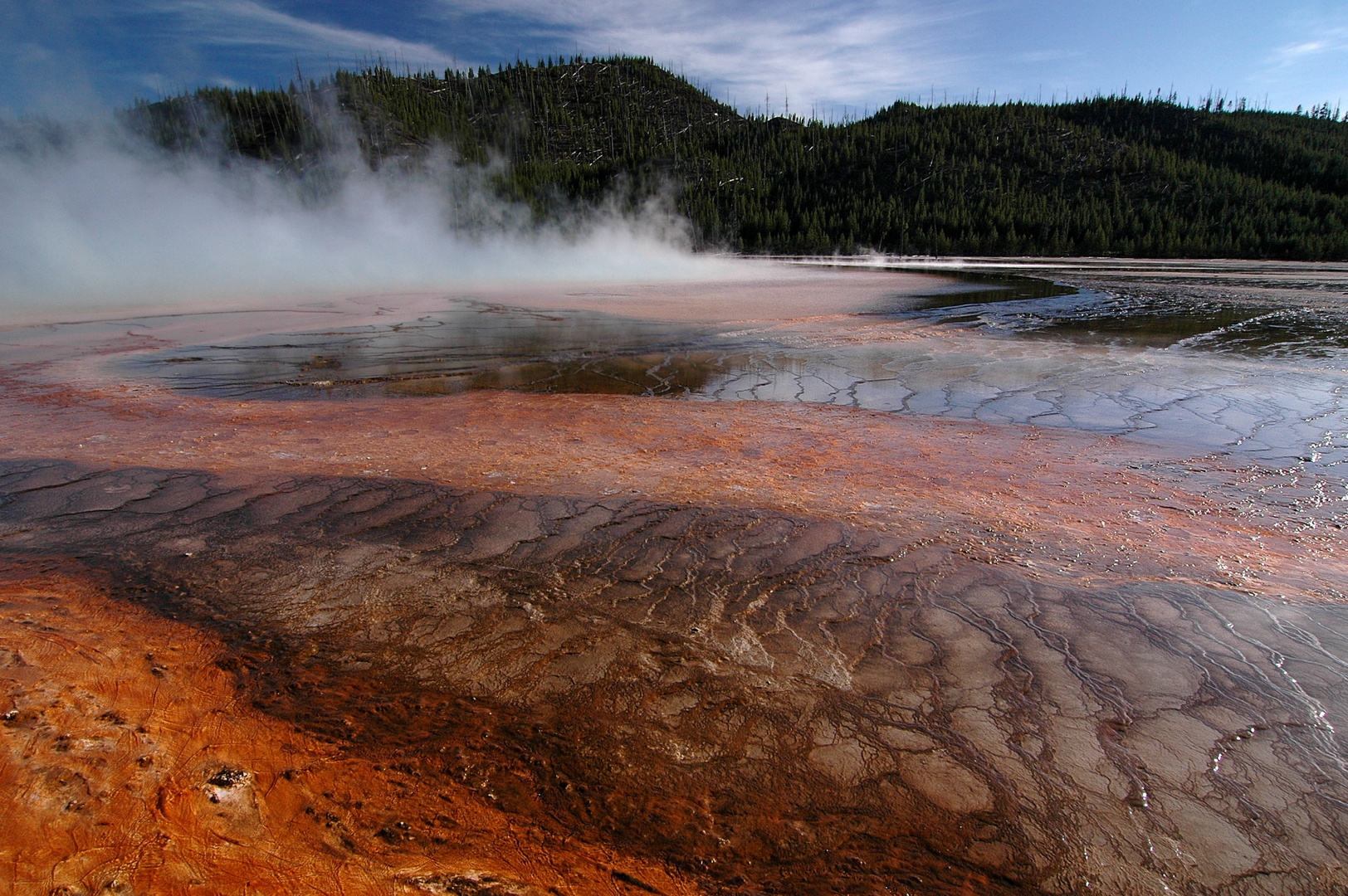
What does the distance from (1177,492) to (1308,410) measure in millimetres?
4389

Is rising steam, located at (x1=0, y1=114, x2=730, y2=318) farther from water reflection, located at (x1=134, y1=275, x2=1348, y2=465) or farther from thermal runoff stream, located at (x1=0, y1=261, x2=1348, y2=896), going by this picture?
thermal runoff stream, located at (x1=0, y1=261, x2=1348, y2=896)

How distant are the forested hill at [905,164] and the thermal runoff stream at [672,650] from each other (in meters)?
74.0

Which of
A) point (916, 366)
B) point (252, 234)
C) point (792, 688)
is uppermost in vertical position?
point (252, 234)

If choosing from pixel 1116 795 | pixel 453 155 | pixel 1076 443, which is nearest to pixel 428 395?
pixel 1076 443

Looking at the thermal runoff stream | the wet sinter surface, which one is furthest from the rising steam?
the wet sinter surface

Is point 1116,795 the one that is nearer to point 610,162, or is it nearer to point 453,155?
point 453,155

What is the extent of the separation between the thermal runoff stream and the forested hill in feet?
243

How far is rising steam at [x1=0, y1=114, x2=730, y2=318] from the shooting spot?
3128cm

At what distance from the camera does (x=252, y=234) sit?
1986 inches

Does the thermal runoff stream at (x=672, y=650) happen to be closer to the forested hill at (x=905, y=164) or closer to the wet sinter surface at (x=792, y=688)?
the wet sinter surface at (x=792, y=688)

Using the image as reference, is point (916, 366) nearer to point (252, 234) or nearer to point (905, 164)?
point (252, 234)

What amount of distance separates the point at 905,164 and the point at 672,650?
10737cm

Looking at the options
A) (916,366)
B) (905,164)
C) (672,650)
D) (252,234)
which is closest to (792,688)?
(672,650)

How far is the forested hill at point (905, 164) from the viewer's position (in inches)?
2800
